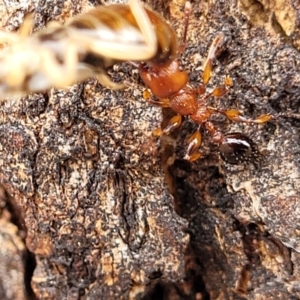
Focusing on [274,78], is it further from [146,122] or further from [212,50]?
[146,122]

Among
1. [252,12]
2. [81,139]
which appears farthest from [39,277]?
[252,12]

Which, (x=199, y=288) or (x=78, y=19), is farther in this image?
(x=199, y=288)

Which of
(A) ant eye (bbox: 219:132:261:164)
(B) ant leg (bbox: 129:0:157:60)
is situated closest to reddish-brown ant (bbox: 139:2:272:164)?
(A) ant eye (bbox: 219:132:261:164)

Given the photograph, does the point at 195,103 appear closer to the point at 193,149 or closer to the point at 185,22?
the point at 193,149

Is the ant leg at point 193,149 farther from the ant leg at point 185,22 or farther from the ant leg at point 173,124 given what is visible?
the ant leg at point 185,22

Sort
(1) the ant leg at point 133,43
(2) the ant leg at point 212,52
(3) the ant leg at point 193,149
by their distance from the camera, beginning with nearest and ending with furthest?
1. (1) the ant leg at point 133,43
2. (2) the ant leg at point 212,52
3. (3) the ant leg at point 193,149

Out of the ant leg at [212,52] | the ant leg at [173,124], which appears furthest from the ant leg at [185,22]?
the ant leg at [173,124]

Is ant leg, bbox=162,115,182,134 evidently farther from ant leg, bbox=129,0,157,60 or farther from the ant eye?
ant leg, bbox=129,0,157,60
